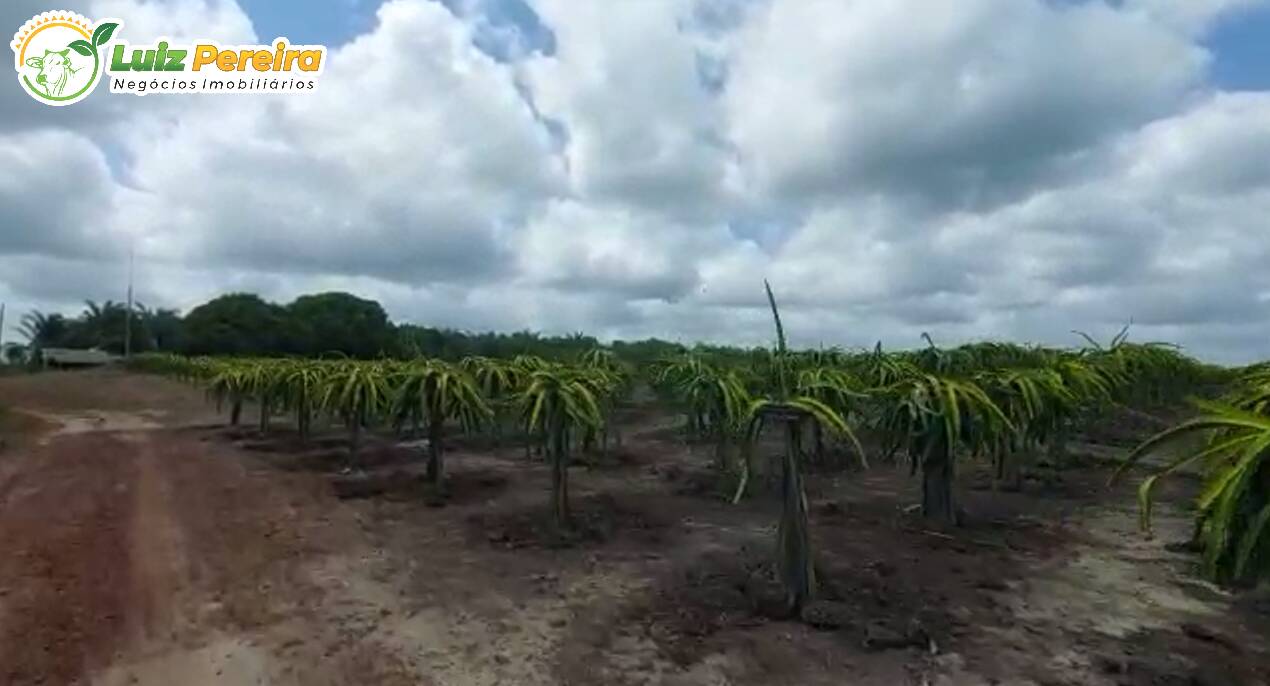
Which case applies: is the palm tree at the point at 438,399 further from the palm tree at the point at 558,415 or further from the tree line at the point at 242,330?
the tree line at the point at 242,330

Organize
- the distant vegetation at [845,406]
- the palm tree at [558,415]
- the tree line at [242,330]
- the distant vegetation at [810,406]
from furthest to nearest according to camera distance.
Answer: the tree line at [242,330]
the palm tree at [558,415]
the distant vegetation at [810,406]
the distant vegetation at [845,406]

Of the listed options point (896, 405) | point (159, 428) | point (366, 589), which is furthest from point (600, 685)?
point (159, 428)

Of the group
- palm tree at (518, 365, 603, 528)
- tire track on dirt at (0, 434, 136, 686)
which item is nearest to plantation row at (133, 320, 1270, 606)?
palm tree at (518, 365, 603, 528)

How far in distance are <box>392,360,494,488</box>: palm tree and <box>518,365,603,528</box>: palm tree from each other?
3026 millimetres

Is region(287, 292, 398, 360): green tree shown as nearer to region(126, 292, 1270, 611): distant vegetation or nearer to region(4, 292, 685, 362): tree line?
region(4, 292, 685, 362): tree line

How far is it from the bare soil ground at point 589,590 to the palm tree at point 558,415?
0.62 m

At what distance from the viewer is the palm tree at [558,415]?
11641mm

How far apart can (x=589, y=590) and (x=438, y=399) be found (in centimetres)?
651

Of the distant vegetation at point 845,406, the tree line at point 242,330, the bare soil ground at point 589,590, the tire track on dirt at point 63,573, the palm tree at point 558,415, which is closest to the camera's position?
the distant vegetation at point 845,406

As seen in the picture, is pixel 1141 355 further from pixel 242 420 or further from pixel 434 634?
pixel 242 420

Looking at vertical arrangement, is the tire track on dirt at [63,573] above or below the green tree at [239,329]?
below

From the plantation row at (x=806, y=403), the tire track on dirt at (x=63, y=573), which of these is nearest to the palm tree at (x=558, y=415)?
the plantation row at (x=806, y=403)

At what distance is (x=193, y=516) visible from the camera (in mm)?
13047

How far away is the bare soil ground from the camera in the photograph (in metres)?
6.88
